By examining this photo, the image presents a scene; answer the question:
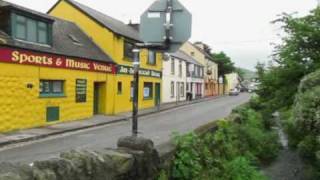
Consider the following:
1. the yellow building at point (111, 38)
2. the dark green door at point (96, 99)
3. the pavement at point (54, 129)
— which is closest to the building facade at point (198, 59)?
the yellow building at point (111, 38)

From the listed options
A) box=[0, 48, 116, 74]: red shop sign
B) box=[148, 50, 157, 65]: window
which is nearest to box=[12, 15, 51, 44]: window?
box=[0, 48, 116, 74]: red shop sign

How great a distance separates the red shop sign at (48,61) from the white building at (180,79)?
16.0 m

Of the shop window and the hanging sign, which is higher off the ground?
the hanging sign

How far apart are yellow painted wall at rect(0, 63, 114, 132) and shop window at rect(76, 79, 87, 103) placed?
0.30 metres

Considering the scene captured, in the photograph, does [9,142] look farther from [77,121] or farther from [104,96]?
[104,96]

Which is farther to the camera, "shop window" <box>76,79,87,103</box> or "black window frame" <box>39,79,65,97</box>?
"shop window" <box>76,79,87,103</box>

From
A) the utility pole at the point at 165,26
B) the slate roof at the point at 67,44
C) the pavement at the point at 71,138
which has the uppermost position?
the slate roof at the point at 67,44

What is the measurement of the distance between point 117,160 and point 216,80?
8688cm

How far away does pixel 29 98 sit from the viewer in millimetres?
24172

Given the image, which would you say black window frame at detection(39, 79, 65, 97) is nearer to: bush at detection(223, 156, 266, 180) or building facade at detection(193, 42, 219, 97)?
bush at detection(223, 156, 266, 180)

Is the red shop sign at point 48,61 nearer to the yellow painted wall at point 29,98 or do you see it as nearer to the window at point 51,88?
the yellow painted wall at point 29,98

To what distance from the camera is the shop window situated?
29.8 m

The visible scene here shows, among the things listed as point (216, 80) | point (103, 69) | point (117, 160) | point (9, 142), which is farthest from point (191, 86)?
point (117, 160)

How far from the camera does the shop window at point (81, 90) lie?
2981cm
